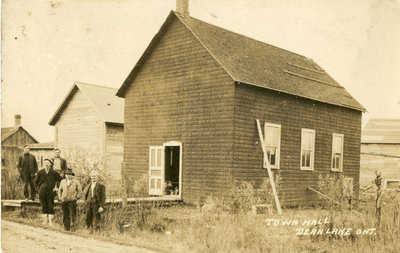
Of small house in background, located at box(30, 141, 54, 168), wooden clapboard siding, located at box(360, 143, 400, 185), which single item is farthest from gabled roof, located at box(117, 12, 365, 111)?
small house in background, located at box(30, 141, 54, 168)

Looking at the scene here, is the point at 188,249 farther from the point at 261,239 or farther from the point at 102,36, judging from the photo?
the point at 102,36

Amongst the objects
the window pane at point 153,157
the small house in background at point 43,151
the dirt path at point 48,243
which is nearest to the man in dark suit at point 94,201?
the dirt path at point 48,243

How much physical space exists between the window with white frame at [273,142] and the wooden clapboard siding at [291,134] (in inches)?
8.7

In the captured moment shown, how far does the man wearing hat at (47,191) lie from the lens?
1308 centimetres

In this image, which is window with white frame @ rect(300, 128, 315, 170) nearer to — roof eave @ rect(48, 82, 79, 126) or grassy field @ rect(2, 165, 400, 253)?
grassy field @ rect(2, 165, 400, 253)

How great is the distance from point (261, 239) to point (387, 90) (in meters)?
7.61

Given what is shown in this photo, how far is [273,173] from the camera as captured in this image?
17547mm

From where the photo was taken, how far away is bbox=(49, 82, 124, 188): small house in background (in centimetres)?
2477

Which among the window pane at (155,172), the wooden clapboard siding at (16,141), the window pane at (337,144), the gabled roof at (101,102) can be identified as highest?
the gabled roof at (101,102)

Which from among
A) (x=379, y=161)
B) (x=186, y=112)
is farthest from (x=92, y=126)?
(x=379, y=161)

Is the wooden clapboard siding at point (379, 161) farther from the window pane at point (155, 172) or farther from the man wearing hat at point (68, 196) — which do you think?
the man wearing hat at point (68, 196)

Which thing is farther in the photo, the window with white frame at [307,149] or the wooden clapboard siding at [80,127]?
the wooden clapboard siding at [80,127]

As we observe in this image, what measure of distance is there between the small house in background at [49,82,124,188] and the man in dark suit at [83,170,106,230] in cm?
1144

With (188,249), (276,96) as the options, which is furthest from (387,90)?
(188,249)
